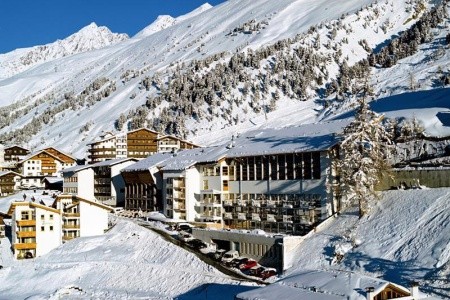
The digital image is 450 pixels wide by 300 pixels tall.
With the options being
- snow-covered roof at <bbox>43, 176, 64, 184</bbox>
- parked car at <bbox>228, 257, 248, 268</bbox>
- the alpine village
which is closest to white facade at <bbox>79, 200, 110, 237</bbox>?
the alpine village

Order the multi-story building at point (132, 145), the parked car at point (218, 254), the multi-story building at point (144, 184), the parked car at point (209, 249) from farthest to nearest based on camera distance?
the multi-story building at point (132, 145), the multi-story building at point (144, 184), the parked car at point (209, 249), the parked car at point (218, 254)

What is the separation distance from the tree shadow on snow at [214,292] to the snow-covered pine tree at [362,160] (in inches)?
493

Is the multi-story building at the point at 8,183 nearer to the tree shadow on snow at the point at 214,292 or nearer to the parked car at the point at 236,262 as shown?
the parked car at the point at 236,262

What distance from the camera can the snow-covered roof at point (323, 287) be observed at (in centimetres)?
3631

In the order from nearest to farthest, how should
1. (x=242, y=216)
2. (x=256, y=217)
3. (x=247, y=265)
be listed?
1. (x=247, y=265)
2. (x=256, y=217)
3. (x=242, y=216)

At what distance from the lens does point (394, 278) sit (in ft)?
144

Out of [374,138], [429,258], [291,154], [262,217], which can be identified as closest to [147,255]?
[262,217]

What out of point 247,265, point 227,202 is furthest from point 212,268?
point 227,202

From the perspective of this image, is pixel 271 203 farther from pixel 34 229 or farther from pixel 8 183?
pixel 8 183

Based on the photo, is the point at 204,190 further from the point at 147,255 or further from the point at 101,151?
the point at 101,151

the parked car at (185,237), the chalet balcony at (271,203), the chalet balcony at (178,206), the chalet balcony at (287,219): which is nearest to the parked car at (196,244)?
the parked car at (185,237)

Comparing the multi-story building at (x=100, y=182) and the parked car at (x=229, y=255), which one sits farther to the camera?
the multi-story building at (x=100, y=182)

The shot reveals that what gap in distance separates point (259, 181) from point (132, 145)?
8996 cm

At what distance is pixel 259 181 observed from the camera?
70.3 metres
